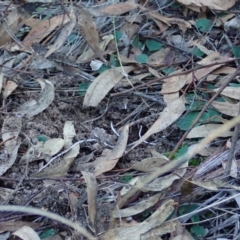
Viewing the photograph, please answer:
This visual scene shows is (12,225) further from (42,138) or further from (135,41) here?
(135,41)

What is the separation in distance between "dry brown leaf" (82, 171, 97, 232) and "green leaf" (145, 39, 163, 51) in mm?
707

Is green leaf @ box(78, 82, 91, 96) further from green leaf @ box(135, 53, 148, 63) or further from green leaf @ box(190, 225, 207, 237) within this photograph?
green leaf @ box(190, 225, 207, 237)

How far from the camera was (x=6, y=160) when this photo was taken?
1.69 meters

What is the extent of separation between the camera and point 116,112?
1889mm

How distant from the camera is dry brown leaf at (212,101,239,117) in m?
1.81

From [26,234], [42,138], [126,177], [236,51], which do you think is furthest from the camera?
[236,51]

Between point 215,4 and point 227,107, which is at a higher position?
point 215,4

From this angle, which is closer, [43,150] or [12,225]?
[12,225]

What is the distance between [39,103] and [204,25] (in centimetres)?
70

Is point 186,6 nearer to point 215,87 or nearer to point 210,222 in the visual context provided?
point 215,87

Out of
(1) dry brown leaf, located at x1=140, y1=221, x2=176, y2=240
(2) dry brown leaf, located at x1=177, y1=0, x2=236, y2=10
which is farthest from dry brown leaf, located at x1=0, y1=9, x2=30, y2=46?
(1) dry brown leaf, located at x1=140, y1=221, x2=176, y2=240

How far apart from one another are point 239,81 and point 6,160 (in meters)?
0.78

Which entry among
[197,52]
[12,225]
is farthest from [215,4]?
[12,225]

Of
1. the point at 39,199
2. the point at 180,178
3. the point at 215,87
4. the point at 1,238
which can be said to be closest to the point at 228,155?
the point at 180,178
